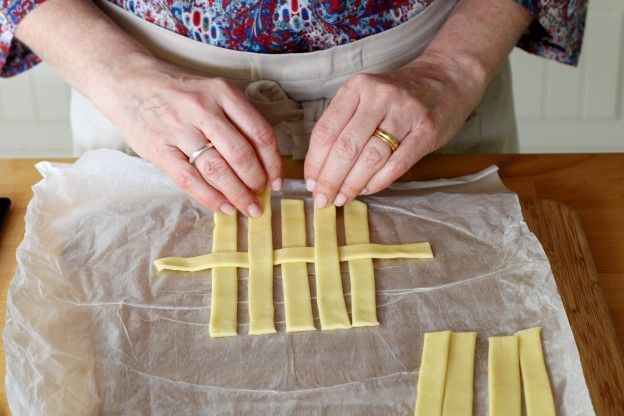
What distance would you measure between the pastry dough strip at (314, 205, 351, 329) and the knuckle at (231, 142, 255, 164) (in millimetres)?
136

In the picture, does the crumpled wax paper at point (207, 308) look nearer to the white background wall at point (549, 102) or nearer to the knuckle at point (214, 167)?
the knuckle at point (214, 167)

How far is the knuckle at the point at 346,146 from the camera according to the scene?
1136mm

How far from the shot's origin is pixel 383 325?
1.06 meters

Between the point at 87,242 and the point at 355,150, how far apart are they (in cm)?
38

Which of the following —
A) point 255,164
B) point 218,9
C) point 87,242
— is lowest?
point 87,242

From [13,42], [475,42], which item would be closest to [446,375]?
[475,42]

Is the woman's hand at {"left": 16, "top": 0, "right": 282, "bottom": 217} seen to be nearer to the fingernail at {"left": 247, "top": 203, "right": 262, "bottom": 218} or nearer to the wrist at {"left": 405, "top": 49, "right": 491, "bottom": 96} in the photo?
the fingernail at {"left": 247, "top": 203, "right": 262, "bottom": 218}

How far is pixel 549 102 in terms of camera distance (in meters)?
2.69

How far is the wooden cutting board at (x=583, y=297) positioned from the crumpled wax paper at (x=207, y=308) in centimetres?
3

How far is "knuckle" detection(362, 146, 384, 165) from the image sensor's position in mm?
1147

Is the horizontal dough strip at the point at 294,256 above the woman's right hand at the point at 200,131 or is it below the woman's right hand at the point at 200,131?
below

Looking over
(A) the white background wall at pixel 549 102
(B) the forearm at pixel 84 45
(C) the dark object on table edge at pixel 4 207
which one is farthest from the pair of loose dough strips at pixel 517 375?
(A) the white background wall at pixel 549 102

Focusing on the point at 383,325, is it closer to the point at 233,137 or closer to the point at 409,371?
the point at 409,371

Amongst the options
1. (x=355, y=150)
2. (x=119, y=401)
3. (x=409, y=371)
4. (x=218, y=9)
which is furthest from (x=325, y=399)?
(x=218, y=9)
